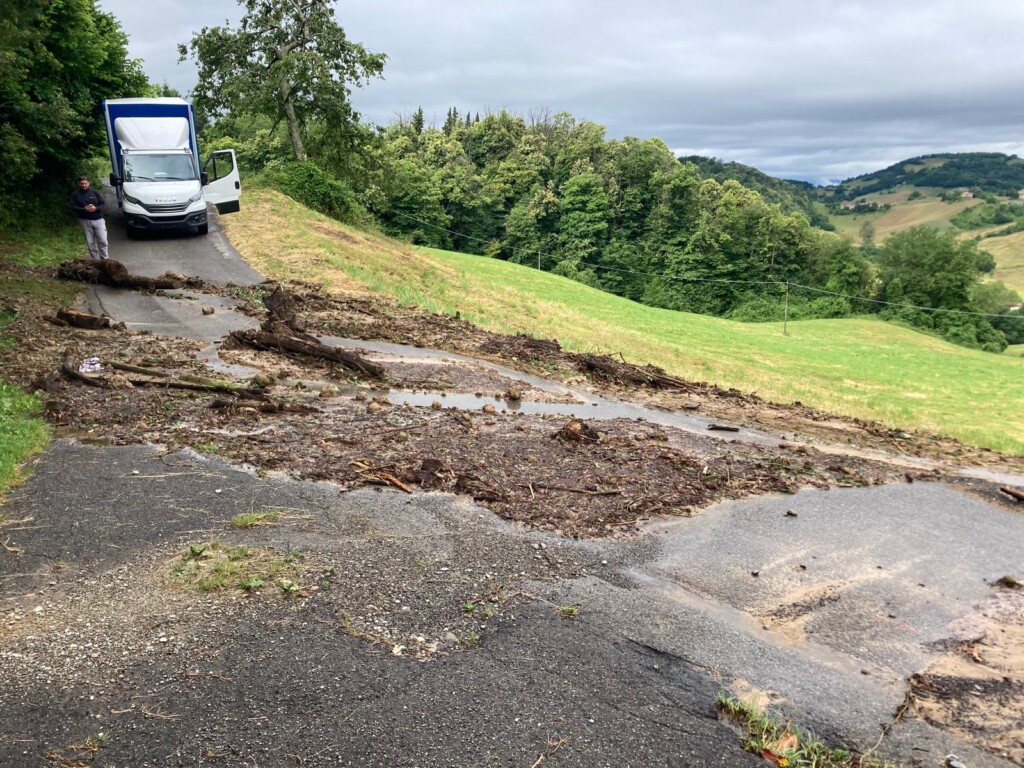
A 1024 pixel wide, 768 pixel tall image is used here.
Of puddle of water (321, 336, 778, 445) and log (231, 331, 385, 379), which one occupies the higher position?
log (231, 331, 385, 379)

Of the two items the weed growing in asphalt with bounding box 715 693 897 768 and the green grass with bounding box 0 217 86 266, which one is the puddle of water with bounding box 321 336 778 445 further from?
the green grass with bounding box 0 217 86 266

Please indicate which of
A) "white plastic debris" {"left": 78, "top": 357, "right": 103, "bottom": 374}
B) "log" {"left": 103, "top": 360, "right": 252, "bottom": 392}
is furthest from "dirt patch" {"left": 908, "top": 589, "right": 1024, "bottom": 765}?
"white plastic debris" {"left": 78, "top": 357, "right": 103, "bottom": 374}

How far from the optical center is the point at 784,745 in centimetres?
376

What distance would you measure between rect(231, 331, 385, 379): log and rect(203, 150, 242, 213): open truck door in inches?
557

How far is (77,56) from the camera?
2225 cm

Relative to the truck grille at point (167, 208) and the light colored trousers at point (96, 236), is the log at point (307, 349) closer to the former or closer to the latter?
the light colored trousers at point (96, 236)

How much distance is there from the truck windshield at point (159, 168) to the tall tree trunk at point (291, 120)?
36.0 feet

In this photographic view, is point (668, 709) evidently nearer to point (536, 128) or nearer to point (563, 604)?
point (563, 604)

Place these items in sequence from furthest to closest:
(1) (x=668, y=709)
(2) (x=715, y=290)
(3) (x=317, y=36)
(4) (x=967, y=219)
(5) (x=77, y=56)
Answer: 1. (4) (x=967, y=219)
2. (2) (x=715, y=290)
3. (3) (x=317, y=36)
4. (5) (x=77, y=56)
5. (1) (x=668, y=709)

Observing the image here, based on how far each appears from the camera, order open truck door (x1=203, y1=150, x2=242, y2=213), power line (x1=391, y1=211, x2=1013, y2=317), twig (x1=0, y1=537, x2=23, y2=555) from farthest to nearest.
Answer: power line (x1=391, y1=211, x2=1013, y2=317) → open truck door (x1=203, y1=150, x2=242, y2=213) → twig (x1=0, y1=537, x2=23, y2=555)

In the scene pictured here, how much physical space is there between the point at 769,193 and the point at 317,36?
109m

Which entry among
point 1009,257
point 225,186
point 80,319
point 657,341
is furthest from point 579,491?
point 1009,257

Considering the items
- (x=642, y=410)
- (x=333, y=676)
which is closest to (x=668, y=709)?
(x=333, y=676)

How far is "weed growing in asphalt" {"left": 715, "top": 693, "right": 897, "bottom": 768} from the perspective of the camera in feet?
12.0
